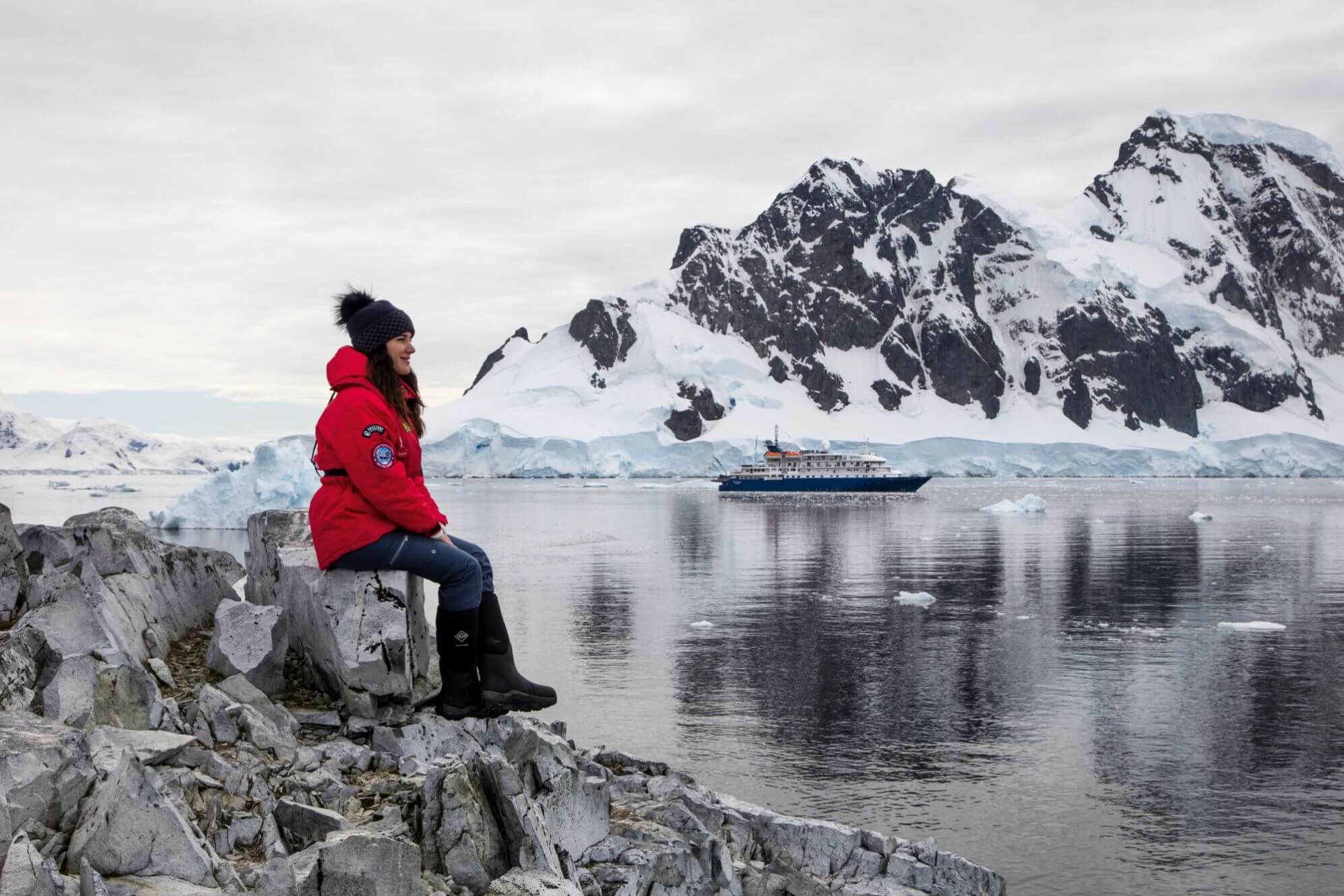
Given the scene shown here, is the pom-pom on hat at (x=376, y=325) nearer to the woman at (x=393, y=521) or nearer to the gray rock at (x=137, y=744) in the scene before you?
the woman at (x=393, y=521)

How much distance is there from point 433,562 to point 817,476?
3905 inches

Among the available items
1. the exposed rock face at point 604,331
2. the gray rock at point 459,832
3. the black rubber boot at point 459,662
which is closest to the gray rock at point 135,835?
the gray rock at point 459,832

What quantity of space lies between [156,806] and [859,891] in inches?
196

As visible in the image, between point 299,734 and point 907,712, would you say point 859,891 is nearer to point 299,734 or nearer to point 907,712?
point 299,734

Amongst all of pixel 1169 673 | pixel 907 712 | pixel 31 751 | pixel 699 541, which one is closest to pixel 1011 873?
pixel 907 712

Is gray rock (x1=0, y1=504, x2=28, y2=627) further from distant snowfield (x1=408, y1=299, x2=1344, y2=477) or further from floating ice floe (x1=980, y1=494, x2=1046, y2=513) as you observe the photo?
distant snowfield (x1=408, y1=299, x2=1344, y2=477)

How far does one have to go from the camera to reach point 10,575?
8.27 metres

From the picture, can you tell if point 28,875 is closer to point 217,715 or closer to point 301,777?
point 301,777

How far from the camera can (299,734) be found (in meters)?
6.93

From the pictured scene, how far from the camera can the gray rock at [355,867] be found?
4.97 metres

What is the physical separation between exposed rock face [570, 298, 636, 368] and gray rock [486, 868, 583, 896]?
572ft

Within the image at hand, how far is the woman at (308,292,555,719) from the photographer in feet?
21.2

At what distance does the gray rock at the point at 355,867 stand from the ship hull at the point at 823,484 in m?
94.0

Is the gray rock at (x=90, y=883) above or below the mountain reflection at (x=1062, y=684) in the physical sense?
above
